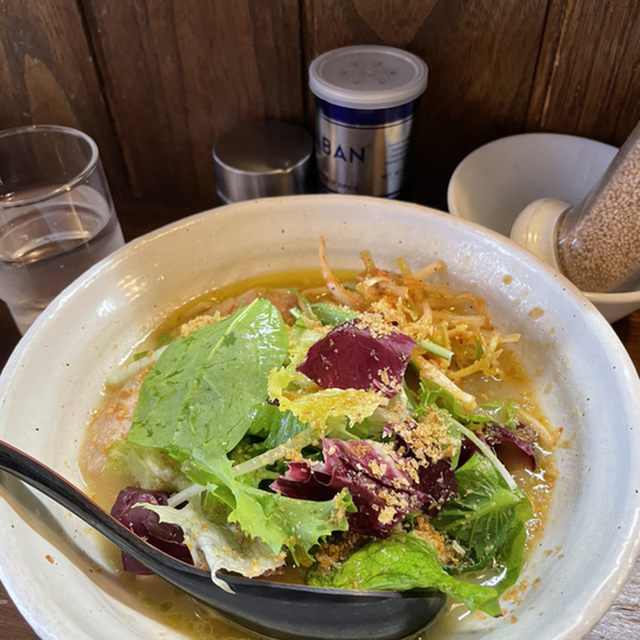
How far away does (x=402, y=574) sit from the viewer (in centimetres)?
79

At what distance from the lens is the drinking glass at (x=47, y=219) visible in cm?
129

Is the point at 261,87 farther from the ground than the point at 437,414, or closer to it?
farther from the ground

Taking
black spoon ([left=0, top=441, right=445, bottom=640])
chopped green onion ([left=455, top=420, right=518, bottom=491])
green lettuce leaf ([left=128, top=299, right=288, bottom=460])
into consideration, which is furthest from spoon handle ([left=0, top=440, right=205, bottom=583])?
chopped green onion ([left=455, top=420, right=518, bottom=491])

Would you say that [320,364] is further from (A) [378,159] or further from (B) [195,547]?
(A) [378,159]

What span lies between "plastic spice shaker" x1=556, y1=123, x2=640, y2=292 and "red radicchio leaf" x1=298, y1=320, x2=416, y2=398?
510 mm

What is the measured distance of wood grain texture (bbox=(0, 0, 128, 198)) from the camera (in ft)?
4.59

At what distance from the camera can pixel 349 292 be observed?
1.25 meters

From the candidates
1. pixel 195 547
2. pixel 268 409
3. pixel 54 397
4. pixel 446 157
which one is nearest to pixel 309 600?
pixel 195 547

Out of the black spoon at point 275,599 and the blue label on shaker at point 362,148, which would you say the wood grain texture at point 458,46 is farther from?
the black spoon at point 275,599

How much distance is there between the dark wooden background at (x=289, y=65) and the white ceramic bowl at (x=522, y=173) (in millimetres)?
61

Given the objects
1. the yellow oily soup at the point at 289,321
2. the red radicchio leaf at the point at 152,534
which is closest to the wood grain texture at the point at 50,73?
the yellow oily soup at the point at 289,321

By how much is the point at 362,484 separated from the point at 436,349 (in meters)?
0.36

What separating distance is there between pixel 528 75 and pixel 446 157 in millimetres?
287

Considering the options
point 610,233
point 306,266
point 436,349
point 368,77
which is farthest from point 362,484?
point 368,77
